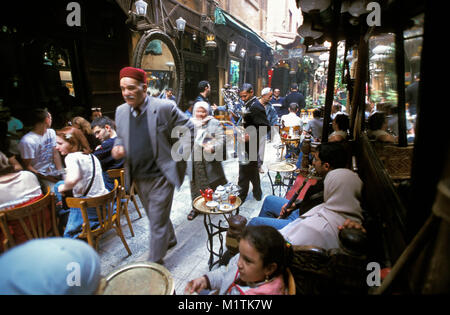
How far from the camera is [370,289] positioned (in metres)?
1.37

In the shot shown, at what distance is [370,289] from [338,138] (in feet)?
9.86

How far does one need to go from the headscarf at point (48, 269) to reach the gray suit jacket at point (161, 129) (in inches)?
44.1

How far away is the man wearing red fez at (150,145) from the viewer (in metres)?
2.05

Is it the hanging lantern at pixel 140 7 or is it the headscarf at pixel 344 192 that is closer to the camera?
the headscarf at pixel 344 192

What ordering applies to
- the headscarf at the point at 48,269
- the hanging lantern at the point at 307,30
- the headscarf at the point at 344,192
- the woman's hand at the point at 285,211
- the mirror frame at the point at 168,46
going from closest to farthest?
the headscarf at the point at 48,269
the headscarf at the point at 344,192
the woman's hand at the point at 285,211
the hanging lantern at the point at 307,30
the mirror frame at the point at 168,46

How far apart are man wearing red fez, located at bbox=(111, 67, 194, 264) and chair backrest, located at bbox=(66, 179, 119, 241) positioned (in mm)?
571

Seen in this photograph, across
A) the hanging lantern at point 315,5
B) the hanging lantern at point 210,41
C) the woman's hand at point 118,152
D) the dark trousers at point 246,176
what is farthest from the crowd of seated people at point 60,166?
the hanging lantern at point 210,41

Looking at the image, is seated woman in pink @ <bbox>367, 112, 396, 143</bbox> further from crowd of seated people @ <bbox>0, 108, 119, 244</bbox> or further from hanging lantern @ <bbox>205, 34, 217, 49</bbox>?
hanging lantern @ <bbox>205, 34, 217, 49</bbox>

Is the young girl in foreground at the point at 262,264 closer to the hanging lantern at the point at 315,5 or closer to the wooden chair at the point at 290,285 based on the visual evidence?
the wooden chair at the point at 290,285

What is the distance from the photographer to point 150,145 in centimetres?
212

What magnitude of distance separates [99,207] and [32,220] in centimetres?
63

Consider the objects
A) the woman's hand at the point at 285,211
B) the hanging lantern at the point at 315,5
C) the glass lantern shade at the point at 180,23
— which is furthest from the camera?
the glass lantern shade at the point at 180,23
